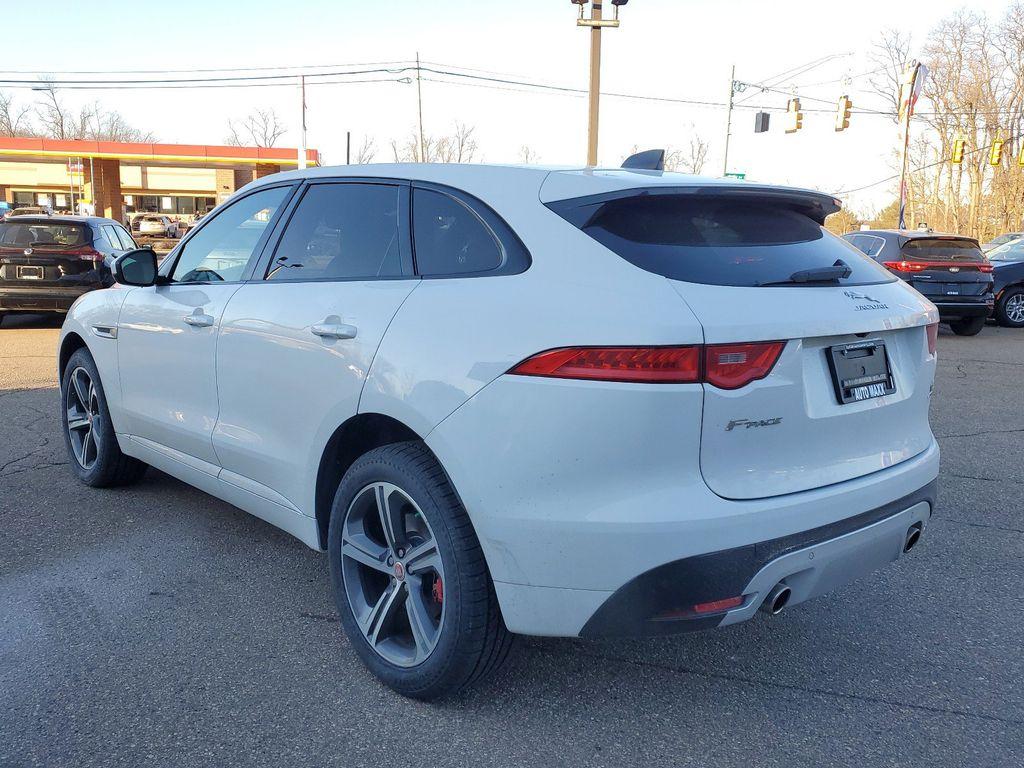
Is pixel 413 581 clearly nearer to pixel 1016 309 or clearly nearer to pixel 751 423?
pixel 751 423

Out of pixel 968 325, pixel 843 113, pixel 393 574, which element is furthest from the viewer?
pixel 843 113

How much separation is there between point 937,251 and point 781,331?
12989 millimetres

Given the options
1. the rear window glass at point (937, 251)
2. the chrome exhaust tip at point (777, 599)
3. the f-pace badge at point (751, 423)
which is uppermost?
the rear window glass at point (937, 251)

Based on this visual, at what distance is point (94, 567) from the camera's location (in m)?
4.00

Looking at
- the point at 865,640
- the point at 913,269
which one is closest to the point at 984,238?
the point at 913,269

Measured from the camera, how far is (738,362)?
7.84 ft

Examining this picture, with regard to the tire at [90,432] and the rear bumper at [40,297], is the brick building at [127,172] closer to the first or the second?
the rear bumper at [40,297]

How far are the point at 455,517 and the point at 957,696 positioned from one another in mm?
1832

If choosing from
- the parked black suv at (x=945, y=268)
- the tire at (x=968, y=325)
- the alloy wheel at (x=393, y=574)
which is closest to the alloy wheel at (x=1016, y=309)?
the tire at (x=968, y=325)

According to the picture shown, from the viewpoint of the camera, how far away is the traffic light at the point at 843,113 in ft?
90.9

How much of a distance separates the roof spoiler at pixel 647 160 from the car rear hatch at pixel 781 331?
0.71 metres

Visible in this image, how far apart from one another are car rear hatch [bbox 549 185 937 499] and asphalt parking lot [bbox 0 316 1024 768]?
0.83 meters

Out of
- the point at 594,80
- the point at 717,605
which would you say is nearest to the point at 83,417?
the point at 717,605

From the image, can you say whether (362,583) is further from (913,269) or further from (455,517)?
(913,269)
